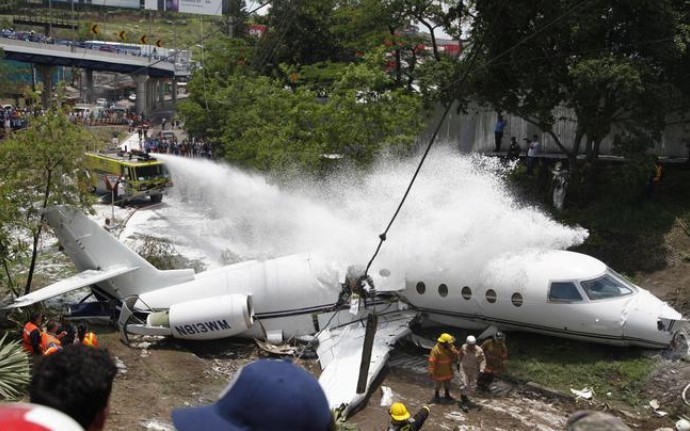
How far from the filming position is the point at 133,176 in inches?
1272

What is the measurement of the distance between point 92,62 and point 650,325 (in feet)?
196

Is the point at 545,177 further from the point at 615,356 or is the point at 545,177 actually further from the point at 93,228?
the point at 93,228

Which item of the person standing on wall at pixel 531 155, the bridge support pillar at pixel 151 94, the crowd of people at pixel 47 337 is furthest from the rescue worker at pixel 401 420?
the bridge support pillar at pixel 151 94

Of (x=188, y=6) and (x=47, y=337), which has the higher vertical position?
(x=188, y=6)

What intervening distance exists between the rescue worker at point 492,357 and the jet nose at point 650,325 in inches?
100

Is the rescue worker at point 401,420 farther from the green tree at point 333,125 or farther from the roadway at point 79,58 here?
the roadway at point 79,58

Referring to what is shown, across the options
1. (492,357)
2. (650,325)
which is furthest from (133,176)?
(650,325)

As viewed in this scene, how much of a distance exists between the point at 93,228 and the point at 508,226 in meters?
10.1

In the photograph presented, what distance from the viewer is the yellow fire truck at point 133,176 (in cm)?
3209

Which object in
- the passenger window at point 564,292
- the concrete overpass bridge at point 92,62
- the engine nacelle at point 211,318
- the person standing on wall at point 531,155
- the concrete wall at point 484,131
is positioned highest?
the concrete overpass bridge at point 92,62

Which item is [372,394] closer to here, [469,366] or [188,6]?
[469,366]

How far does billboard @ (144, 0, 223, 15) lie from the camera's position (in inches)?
2975

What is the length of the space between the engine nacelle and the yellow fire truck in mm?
16673

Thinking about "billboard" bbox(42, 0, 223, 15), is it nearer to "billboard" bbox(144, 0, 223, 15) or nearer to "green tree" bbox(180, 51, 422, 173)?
"billboard" bbox(144, 0, 223, 15)
